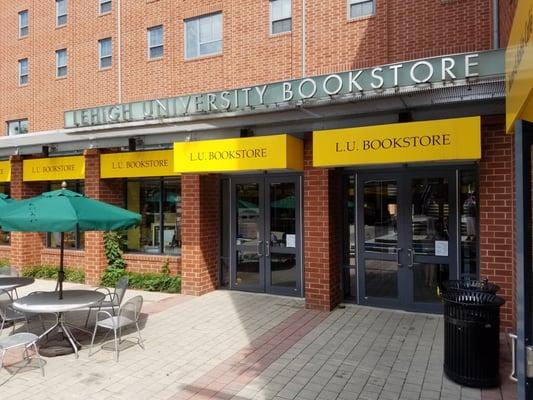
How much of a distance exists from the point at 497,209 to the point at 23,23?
1679 centimetres

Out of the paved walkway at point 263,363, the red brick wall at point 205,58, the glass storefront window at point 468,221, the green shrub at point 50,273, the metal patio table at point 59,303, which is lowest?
the paved walkway at point 263,363

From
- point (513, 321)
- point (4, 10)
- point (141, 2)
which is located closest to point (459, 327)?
point (513, 321)

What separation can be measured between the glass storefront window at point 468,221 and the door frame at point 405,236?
0.11 m

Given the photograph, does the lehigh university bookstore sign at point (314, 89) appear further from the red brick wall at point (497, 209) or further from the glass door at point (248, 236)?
the glass door at point (248, 236)

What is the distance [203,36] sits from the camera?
11.3 m

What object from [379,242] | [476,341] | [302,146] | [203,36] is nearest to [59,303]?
[302,146]

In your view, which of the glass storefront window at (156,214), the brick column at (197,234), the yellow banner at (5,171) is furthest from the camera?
the yellow banner at (5,171)

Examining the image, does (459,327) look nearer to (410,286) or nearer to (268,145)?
(410,286)

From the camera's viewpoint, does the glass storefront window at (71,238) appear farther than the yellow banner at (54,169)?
Yes

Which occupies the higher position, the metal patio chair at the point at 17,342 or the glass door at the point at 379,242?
the glass door at the point at 379,242

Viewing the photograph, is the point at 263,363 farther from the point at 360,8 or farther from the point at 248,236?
the point at 360,8

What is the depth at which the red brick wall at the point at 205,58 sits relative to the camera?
8.63 m

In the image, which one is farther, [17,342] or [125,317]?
[125,317]

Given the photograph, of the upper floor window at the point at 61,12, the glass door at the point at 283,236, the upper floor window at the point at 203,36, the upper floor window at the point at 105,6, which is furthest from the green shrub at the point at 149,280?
the upper floor window at the point at 61,12
